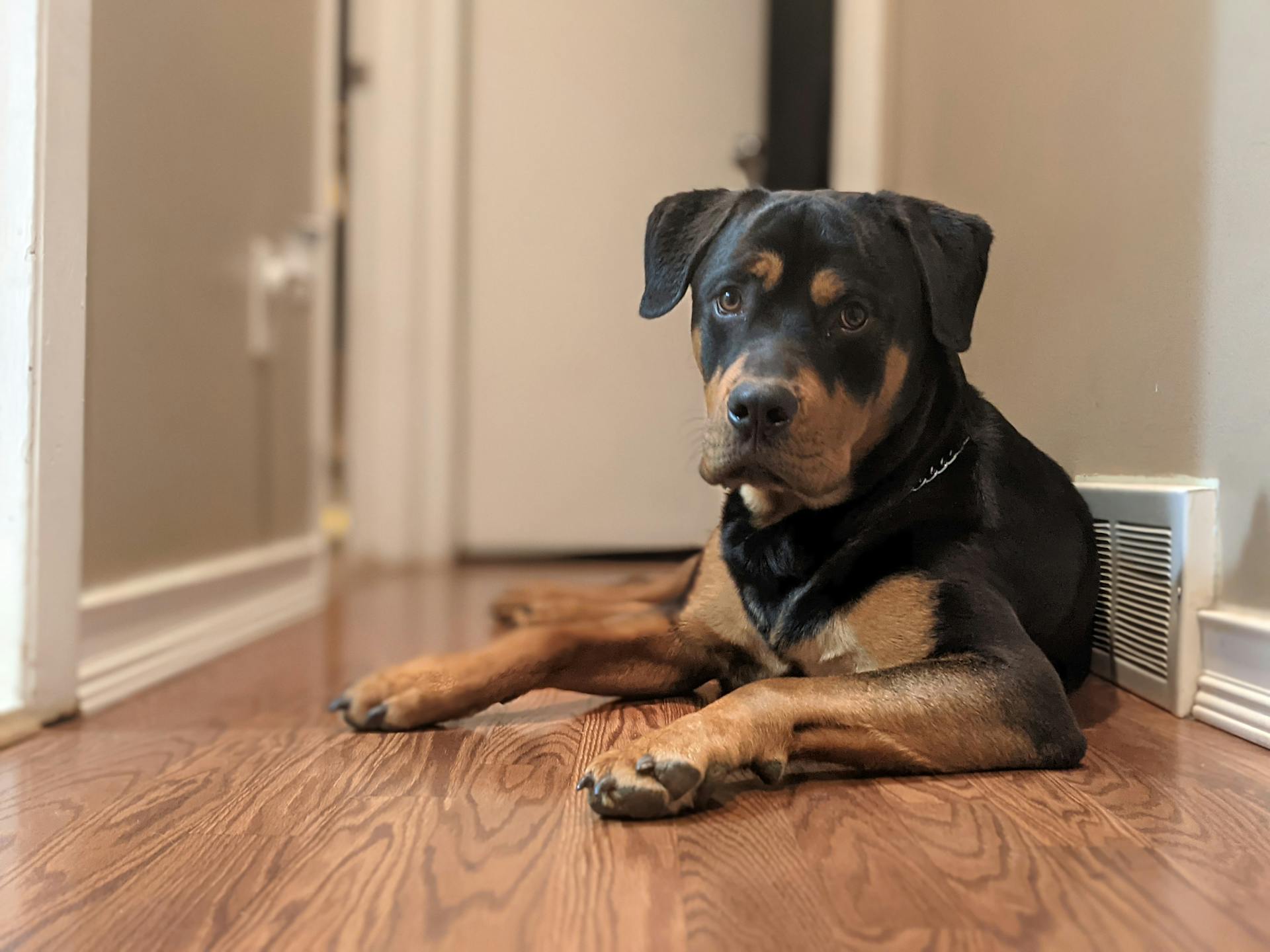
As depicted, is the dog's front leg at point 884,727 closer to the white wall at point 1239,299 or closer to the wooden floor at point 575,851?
the wooden floor at point 575,851

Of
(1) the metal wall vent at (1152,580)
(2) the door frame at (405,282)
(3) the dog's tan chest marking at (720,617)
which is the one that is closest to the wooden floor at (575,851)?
(1) the metal wall vent at (1152,580)

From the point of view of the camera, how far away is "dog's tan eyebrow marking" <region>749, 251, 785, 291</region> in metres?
1.56

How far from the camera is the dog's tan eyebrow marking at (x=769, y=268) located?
1.56 m

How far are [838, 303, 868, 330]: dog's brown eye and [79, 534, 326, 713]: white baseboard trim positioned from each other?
5.20ft

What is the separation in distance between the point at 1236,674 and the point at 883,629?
0.65 metres

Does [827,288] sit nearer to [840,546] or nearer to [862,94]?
[840,546]

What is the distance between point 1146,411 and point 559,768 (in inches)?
50.2

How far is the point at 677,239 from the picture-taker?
175 cm

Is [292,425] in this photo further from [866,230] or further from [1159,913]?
[1159,913]

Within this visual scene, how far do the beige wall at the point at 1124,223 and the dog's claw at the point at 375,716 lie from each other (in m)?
1.17

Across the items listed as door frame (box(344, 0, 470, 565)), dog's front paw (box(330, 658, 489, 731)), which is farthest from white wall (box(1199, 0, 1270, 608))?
door frame (box(344, 0, 470, 565))

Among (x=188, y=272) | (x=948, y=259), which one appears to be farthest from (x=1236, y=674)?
(x=188, y=272)

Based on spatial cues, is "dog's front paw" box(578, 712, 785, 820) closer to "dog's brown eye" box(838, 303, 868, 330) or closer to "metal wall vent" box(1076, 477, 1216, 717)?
"dog's brown eye" box(838, 303, 868, 330)

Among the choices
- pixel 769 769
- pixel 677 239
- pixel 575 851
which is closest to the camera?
pixel 575 851
